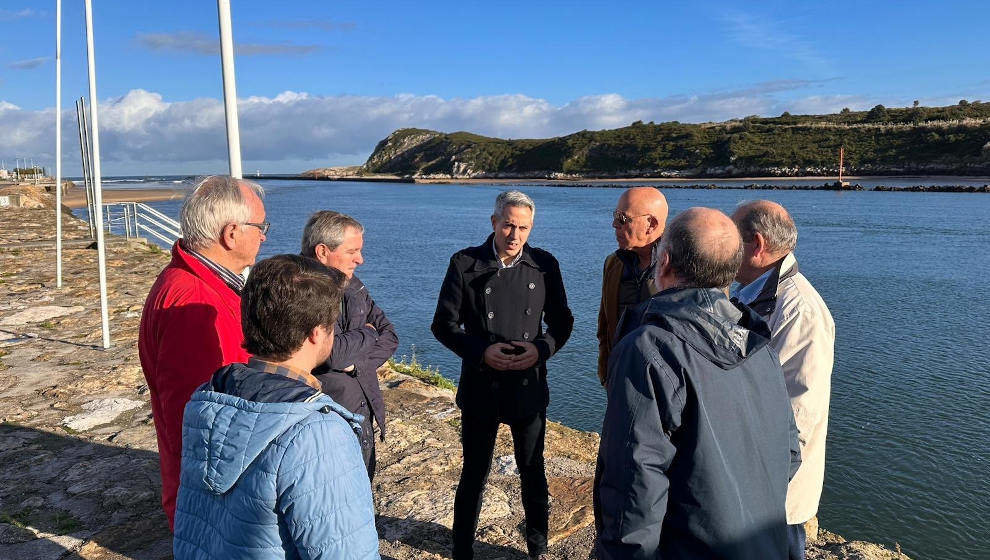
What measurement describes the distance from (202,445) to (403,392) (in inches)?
153

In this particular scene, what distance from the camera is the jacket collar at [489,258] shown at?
10.8 feet

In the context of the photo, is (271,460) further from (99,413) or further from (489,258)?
(99,413)

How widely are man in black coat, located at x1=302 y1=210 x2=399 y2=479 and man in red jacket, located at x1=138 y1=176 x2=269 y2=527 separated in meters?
0.48

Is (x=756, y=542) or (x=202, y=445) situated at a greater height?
(x=202, y=445)

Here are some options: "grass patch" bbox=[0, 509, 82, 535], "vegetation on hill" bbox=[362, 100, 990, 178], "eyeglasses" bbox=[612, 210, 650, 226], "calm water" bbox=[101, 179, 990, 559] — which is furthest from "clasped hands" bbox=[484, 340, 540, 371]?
"vegetation on hill" bbox=[362, 100, 990, 178]

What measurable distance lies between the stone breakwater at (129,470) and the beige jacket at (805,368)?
3.29 feet

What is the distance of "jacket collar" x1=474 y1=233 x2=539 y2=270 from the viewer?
10.8 ft

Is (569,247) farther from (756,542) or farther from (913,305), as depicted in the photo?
(756,542)

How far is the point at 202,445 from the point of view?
59.3 inches

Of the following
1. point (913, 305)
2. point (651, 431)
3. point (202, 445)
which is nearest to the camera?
point (202, 445)

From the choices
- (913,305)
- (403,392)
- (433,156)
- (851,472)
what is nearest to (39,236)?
(403,392)

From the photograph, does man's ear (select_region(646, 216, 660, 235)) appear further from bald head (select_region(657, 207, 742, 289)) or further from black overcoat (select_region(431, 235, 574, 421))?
bald head (select_region(657, 207, 742, 289))

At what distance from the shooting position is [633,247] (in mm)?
3355

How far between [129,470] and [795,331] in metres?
3.69
